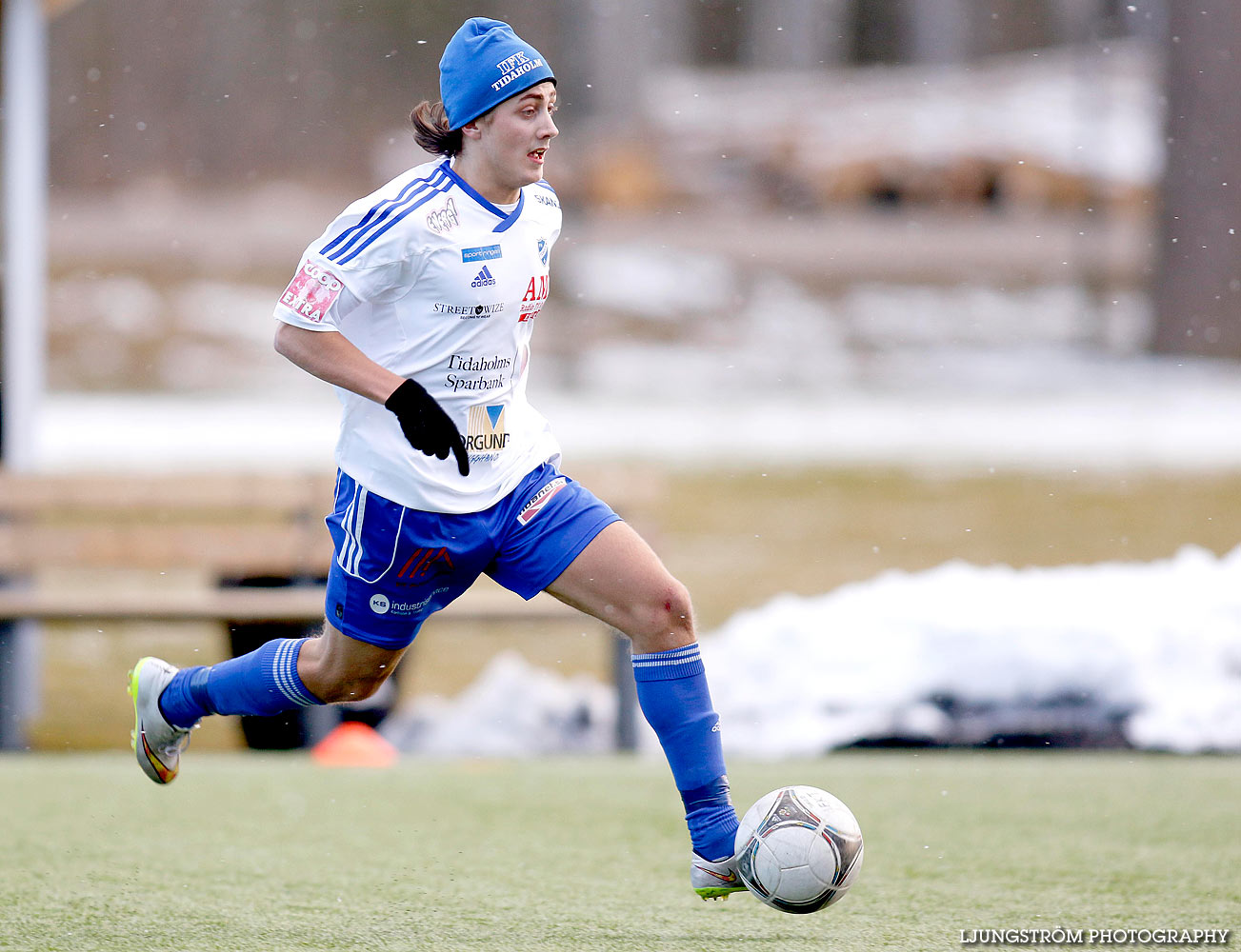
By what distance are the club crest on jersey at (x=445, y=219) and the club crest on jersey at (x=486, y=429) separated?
403 millimetres

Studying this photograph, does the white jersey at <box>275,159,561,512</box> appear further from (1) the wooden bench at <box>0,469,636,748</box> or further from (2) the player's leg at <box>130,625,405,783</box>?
(1) the wooden bench at <box>0,469,636,748</box>

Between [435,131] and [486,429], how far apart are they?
70 centimetres

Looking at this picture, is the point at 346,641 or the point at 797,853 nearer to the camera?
the point at 797,853

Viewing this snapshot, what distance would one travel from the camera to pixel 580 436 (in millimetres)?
14156

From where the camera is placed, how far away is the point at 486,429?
137 inches

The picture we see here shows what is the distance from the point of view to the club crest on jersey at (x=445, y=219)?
3.35 meters

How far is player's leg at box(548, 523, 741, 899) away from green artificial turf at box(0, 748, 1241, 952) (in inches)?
13.9

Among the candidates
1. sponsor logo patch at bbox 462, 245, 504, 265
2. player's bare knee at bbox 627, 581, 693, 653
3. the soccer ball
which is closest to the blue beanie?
sponsor logo patch at bbox 462, 245, 504, 265

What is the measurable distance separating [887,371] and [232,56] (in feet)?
45.6

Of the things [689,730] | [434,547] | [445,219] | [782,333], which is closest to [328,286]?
[445,219]

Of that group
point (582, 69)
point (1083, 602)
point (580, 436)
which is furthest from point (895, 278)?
point (1083, 602)

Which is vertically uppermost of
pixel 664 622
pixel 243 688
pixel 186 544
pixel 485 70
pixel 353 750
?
pixel 485 70

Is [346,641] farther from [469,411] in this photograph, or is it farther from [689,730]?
[689,730]

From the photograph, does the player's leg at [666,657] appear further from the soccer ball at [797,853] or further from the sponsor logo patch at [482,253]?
the sponsor logo patch at [482,253]
